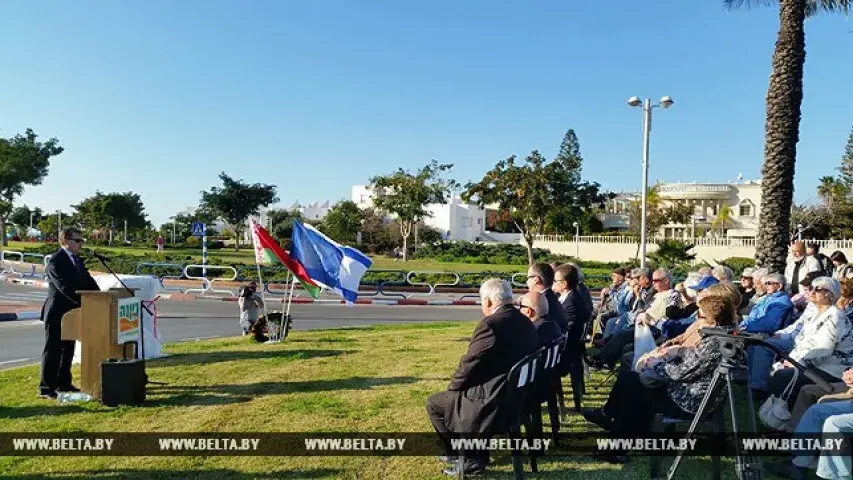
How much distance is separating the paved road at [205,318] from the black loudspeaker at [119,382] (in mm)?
4101

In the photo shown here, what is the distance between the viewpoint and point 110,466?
4883mm

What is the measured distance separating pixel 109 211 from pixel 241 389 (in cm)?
6217

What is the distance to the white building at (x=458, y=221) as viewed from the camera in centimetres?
7206

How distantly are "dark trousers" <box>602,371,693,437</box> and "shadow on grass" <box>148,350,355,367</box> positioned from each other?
5551 millimetres

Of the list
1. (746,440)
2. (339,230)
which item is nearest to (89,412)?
(746,440)

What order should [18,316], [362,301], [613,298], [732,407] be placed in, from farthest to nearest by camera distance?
1. [362,301]
2. [18,316]
3. [613,298]
4. [732,407]

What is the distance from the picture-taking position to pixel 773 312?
664cm

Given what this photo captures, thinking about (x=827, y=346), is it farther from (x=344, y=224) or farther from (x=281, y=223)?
(x=281, y=223)

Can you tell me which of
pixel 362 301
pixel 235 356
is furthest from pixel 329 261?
pixel 362 301

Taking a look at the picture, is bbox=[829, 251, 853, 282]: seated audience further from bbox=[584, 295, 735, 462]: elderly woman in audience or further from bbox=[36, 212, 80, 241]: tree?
bbox=[36, 212, 80, 241]: tree

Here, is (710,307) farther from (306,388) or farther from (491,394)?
(306,388)

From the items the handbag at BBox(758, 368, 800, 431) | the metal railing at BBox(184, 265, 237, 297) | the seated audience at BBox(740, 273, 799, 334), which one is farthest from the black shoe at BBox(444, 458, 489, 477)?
the metal railing at BBox(184, 265, 237, 297)

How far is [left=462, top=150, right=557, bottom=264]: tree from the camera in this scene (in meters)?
36.0

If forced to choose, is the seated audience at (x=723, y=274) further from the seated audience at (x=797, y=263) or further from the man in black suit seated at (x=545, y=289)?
the seated audience at (x=797, y=263)
